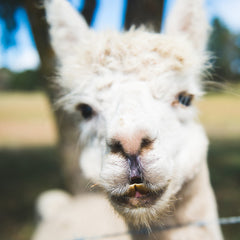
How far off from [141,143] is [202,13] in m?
1.31

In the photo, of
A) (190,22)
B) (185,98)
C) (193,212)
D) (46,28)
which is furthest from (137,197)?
(46,28)

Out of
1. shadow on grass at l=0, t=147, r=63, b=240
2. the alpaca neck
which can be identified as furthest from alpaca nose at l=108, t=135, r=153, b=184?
shadow on grass at l=0, t=147, r=63, b=240

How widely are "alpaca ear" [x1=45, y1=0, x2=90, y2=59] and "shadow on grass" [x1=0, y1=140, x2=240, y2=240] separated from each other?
333 cm

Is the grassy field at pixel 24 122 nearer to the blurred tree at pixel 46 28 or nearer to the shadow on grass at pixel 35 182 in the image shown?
the blurred tree at pixel 46 28

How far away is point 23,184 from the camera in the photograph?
296 inches

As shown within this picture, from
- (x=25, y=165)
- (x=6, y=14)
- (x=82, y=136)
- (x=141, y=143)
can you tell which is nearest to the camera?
(x=141, y=143)

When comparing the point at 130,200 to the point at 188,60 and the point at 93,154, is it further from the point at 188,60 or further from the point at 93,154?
the point at 188,60

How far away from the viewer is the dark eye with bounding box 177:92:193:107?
6.36ft

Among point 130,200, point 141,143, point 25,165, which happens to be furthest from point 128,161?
point 25,165

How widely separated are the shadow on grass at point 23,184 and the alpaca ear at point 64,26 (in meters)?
3.18

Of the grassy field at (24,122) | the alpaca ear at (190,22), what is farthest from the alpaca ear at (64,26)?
the grassy field at (24,122)

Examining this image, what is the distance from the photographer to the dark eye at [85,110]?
2023mm

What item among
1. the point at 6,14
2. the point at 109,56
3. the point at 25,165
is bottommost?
the point at 25,165

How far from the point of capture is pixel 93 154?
2.04 m
